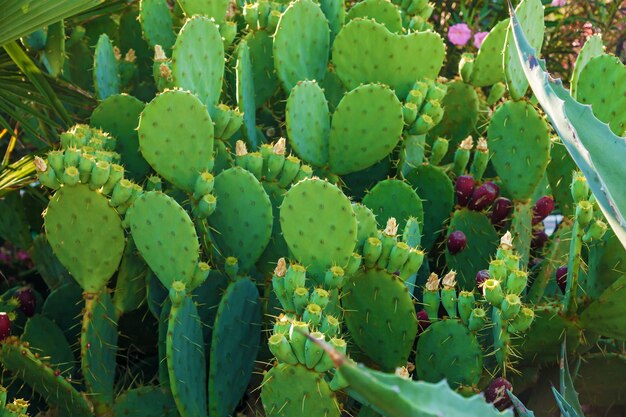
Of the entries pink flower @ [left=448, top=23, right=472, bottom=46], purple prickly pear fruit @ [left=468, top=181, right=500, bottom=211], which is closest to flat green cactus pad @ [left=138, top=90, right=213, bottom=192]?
purple prickly pear fruit @ [left=468, top=181, right=500, bottom=211]

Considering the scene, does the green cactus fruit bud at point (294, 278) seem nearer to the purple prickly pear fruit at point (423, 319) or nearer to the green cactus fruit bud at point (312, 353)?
the green cactus fruit bud at point (312, 353)

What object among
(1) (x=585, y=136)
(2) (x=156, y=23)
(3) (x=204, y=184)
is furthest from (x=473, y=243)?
(2) (x=156, y=23)

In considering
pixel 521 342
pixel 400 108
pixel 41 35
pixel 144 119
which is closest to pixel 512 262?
pixel 521 342

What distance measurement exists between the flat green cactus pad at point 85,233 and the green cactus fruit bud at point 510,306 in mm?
861

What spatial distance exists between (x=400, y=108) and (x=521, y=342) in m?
0.65

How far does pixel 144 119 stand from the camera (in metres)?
2.00

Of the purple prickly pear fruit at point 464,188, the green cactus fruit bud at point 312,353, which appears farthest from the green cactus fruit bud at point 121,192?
the purple prickly pear fruit at point 464,188

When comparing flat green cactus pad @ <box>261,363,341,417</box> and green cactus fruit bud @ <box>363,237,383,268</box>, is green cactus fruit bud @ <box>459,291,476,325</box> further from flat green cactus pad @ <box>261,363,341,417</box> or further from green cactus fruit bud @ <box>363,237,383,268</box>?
flat green cactus pad @ <box>261,363,341,417</box>

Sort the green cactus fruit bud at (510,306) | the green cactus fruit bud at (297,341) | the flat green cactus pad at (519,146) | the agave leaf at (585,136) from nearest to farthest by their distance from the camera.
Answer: the agave leaf at (585,136)
the green cactus fruit bud at (297,341)
the green cactus fruit bud at (510,306)
the flat green cactus pad at (519,146)

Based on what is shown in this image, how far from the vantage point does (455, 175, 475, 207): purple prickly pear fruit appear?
2.30 meters

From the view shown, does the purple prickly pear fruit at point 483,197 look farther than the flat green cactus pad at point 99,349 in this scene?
Yes

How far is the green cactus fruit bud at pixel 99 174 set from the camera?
6.23 ft

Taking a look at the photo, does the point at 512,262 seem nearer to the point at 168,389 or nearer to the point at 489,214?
the point at 489,214

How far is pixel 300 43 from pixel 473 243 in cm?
72
